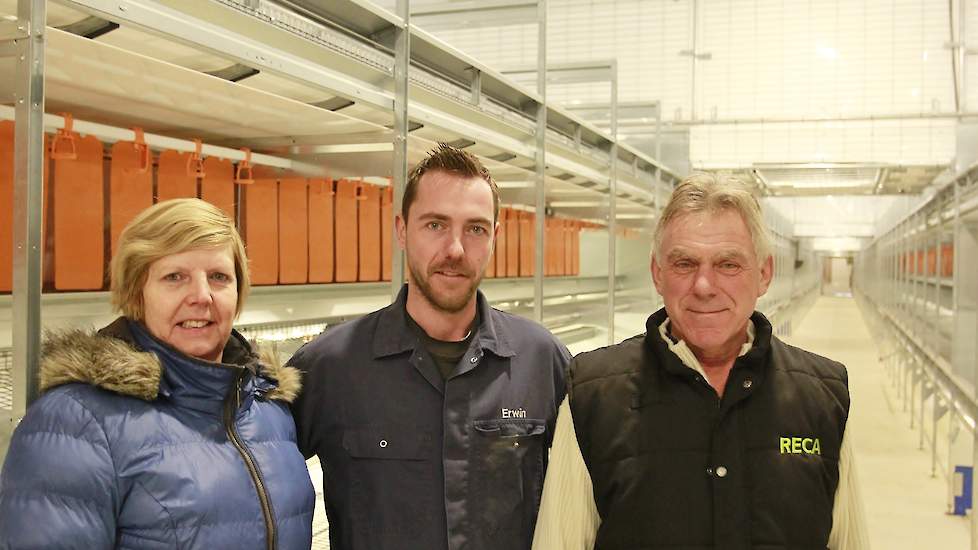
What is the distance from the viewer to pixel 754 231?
1.43 m

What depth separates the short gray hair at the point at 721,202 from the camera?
1.42 metres

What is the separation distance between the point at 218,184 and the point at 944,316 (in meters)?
6.54

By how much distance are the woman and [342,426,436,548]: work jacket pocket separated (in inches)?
5.5

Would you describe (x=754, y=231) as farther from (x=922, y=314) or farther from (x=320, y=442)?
(x=922, y=314)

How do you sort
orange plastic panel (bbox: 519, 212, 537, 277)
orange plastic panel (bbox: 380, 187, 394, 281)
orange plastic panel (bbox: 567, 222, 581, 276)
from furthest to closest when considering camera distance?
orange plastic panel (bbox: 567, 222, 581, 276)
orange plastic panel (bbox: 519, 212, 537, 277)
orange plastic panel (bbox: 380, 187, 394, 281)

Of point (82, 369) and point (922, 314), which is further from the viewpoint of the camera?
point (922, 314)

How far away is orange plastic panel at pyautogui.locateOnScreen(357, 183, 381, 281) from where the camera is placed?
3209 millimetres

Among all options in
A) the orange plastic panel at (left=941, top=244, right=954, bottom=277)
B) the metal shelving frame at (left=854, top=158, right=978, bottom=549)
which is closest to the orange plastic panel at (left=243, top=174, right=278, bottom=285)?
the metal shelving frame at (left=854, top=158, right=978, bottom=549)

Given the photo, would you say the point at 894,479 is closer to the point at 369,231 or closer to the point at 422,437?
the point at 369,231

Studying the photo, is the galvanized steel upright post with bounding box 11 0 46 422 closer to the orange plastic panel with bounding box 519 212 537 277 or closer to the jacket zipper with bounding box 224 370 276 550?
the jacket zipper with bounding box 224 370 276 550

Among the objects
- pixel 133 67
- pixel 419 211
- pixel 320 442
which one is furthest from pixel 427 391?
pixel 133 67

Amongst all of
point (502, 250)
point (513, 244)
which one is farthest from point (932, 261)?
point (502, 250)

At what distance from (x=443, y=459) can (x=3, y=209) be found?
1.26 m

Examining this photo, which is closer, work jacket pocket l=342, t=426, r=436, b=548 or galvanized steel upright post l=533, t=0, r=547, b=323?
work jacket pocket l=342, t=426, r=436, b=548
